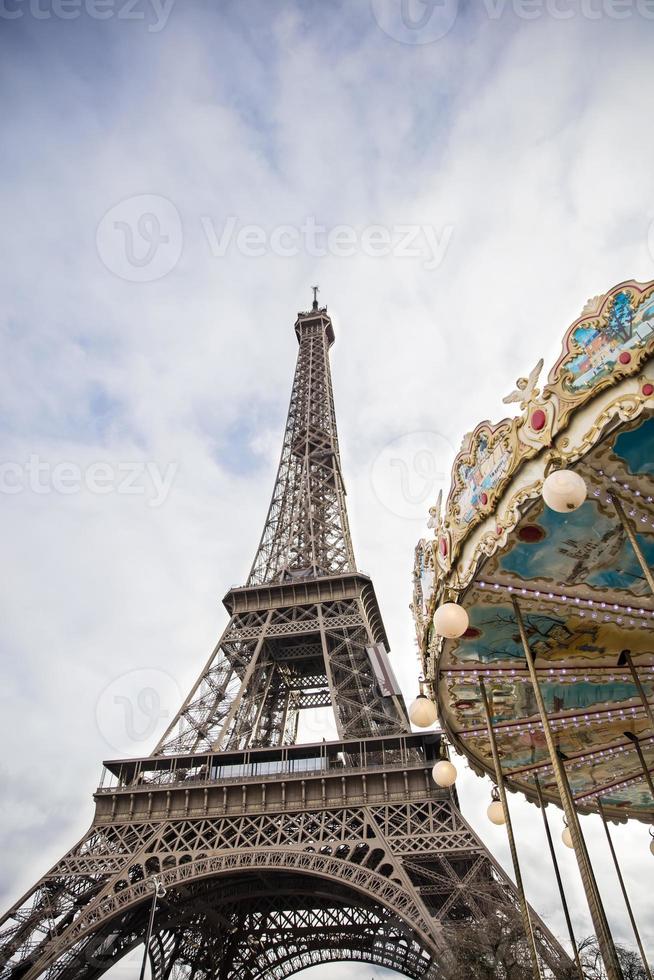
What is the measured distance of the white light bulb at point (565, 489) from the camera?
19.2 feet

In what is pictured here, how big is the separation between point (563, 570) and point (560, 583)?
0.97 ft

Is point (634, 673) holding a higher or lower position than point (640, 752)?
higher

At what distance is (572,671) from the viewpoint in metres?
10.8

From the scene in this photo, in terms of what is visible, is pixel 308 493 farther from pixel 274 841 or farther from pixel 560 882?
pixel 560 882

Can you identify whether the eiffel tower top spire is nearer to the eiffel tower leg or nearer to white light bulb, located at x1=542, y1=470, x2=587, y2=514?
the eiffel tower leg

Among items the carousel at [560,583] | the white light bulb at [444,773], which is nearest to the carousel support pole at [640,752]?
the carousel at [560,583]

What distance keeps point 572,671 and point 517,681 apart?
0.95 metres

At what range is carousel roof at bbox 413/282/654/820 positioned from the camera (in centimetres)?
597

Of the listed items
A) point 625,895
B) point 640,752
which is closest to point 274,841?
point 625,895

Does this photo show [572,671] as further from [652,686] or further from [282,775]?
[282,775]

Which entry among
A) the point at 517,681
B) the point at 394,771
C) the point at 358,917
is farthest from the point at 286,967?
the point at 517,681

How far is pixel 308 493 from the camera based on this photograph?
34.5 metres

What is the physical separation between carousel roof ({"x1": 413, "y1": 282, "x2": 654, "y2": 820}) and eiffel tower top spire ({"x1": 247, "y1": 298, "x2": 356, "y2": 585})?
16.9m

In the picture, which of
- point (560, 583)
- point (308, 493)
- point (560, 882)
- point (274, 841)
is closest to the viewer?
point (560, 583)
